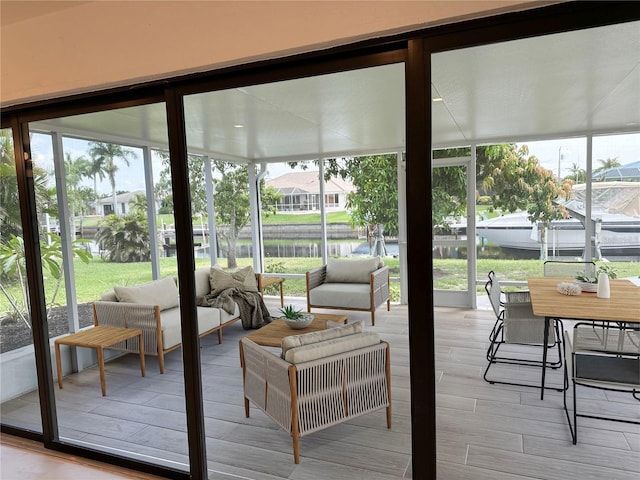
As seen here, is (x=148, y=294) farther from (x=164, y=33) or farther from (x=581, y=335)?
(x=581, y=335)

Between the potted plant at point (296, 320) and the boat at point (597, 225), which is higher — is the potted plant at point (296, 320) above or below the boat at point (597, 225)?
below

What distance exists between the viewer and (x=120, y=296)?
3.21 metres

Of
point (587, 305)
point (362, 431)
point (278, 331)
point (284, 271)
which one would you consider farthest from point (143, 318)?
point (284, 271)

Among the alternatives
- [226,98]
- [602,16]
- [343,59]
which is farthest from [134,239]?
[602,16]

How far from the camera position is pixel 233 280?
499 cm

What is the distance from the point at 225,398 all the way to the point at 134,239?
140cm

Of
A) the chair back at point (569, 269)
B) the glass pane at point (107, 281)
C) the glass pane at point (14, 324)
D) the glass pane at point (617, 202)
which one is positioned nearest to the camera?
the glass pane at point (107, 281)

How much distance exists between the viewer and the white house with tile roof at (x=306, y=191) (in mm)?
6336

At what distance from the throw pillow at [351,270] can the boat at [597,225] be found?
72.4 inches

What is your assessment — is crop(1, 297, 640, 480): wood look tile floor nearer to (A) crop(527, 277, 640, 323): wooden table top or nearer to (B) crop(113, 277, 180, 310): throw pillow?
(B) crop(113, 277, 180, 310): throw pillow

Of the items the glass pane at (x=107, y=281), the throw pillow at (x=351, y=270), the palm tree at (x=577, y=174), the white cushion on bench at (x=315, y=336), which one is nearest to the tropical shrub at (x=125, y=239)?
the glass pane at (x=107, y=281)

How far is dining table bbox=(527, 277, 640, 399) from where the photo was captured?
2525 mm

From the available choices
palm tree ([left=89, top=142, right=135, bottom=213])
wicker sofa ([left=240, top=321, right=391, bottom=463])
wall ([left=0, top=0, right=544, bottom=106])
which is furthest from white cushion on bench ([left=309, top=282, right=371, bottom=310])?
wall ([left=0, top=0, right=544, bottom=106])

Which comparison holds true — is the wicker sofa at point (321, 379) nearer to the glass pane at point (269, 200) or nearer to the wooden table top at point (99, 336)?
the glass pane at point (269, 200)
